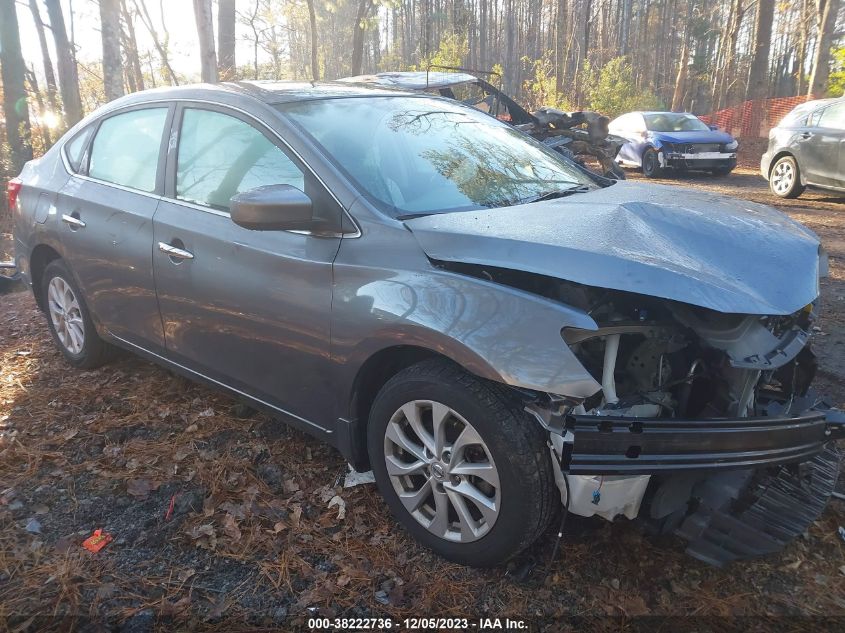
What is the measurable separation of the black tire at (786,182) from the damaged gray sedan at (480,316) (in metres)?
8.85

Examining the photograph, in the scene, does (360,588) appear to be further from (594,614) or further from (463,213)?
(463,213)

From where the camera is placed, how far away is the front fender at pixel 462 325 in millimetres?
2016

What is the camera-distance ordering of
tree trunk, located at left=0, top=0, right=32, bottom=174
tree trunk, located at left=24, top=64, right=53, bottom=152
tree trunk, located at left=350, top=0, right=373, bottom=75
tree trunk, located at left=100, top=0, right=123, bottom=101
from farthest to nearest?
tree trunk, located at left=350, top=0, right=373, bottom=75 → tree trunk, located at left=24, top=64, right=53, bottom=152 → tree trunk, located at left=100, top=0, right=123, bottom=101 → tree trunk, located at left=0, top=0, right=32, bottom=174

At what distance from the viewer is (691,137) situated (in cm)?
1446

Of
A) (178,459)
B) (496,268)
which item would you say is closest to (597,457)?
(496,268)

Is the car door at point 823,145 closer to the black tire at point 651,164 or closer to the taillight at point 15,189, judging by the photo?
the black tire at point 651,164

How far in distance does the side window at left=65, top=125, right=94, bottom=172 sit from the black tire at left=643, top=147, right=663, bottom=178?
13.2 m

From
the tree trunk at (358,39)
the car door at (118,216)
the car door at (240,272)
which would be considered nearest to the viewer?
the car door at (240,272)

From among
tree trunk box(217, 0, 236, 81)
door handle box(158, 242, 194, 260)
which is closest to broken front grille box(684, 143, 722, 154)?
tree trunk box(217, 0, 236, 81)

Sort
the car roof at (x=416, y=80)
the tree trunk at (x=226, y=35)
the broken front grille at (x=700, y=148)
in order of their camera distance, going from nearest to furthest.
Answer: the car roof at (x=416, y=80)
the broken front grille at (x=700, y=148)
the tree trunk at (x=226, y=35)

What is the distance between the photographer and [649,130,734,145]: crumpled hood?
14359 millimetres

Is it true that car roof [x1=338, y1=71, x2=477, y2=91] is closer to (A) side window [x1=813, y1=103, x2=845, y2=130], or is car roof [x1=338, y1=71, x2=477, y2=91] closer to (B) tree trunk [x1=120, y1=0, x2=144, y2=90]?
(A) side window [x1=813, y1=103, x2=845, y2=130]

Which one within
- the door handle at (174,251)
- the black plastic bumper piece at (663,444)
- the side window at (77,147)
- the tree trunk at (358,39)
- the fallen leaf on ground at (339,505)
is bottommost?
the fallen leaf on ground at (339,505)

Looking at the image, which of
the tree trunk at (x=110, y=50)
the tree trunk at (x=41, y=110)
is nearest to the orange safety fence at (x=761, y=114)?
the tree trunk at (x=110, y=50)
